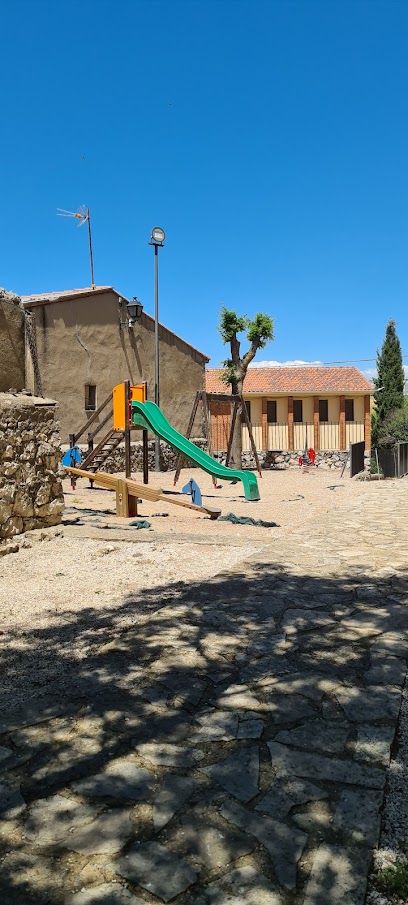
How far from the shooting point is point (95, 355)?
64.2ft

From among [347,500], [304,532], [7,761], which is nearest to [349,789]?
[7,761]

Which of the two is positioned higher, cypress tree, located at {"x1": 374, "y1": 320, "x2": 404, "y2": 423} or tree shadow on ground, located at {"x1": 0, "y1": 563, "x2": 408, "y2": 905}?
cypress tree, located at {"x1": 374, "y1": 320, "x2": 404, "y2": 423}

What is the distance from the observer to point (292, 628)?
13.6 ft

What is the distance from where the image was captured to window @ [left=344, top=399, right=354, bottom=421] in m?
31.4

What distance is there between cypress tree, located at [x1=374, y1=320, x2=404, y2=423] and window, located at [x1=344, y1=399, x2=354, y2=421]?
5.05 m

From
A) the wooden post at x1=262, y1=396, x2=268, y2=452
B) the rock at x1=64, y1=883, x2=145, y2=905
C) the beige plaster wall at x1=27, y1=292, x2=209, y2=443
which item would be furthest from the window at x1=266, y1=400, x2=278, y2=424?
the rock at x1=64, y1=883, x2=145, y2=905

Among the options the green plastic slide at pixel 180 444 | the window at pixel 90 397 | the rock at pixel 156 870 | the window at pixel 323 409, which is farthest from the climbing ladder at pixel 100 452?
the window at pixel 323 409

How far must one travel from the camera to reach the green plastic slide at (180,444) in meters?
12.9

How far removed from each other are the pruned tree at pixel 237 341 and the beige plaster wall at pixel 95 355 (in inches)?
86.8

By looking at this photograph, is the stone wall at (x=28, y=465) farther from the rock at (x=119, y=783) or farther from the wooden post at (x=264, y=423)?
the wooden post at (x=264, y=423)

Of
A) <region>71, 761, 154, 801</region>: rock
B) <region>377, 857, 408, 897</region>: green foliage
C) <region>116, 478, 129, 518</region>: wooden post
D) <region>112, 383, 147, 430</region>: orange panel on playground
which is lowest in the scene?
<region>377, 857, 408, 897</region>: green foliage

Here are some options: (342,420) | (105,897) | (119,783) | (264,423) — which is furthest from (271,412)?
(105,897)

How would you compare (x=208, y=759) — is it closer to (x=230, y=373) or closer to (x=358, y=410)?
(x=230, y=373)

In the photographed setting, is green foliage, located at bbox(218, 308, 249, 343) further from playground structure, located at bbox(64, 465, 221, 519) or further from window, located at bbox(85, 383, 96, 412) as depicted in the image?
playground structure, located at bbox(64, 465, 221, 519)
